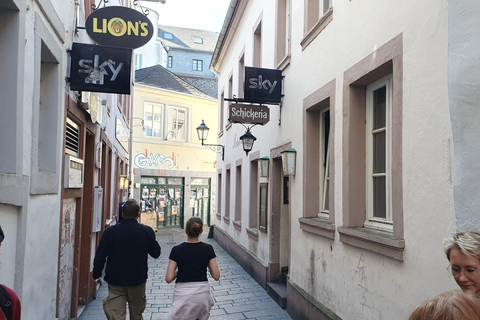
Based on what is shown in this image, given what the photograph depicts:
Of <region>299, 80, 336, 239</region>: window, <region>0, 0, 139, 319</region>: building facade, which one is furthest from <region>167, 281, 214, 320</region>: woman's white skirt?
<region>299, 80, 336, 239</region>: window

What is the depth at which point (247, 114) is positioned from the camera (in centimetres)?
719

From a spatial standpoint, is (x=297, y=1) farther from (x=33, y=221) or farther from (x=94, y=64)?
(x=33, y=221)

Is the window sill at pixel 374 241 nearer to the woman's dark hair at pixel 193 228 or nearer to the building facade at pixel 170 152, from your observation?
the woman's dark hair at pixel 193 228

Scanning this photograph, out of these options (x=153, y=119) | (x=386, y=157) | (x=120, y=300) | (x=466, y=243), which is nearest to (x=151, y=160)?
(x=153, y=119)

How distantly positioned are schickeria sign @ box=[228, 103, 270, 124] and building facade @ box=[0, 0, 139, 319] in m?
2.26

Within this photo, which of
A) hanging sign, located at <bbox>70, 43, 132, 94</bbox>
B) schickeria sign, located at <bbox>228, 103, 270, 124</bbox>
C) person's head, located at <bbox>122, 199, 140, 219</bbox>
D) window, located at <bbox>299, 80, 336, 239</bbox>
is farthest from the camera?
schickeria sign, located at <bbox>228, 103, 270, 124</bbox>

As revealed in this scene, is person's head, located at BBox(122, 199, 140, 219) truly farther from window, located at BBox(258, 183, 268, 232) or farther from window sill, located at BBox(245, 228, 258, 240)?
window sill, located at BBox(245, 228, 258, 240)

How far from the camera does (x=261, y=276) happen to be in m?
8.22

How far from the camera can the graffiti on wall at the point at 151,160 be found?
19453mm

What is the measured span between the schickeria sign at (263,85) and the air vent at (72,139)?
8.86ft

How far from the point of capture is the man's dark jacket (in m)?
4.35

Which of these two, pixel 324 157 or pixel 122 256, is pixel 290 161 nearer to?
pixel 324 157

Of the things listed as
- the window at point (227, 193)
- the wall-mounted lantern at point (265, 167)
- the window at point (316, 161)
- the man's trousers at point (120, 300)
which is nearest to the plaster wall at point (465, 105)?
the window at point (316, 161)

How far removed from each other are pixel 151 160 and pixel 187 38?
29389mm
